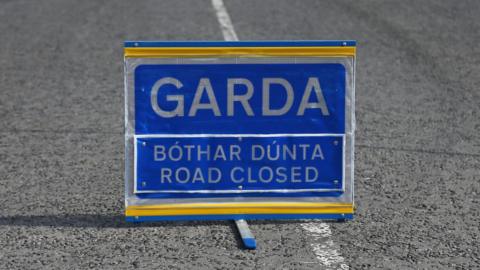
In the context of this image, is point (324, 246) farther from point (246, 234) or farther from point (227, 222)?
point (227, 222)

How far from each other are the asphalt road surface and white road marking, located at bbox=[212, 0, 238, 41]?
0.55 ft

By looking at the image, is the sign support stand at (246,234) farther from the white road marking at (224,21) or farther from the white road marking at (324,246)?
the white road marking at (224,21)

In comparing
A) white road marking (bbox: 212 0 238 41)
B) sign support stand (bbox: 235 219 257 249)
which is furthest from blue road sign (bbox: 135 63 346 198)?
white road marking (bbox: 212 0 238 41)

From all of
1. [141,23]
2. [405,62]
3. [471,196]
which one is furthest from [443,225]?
[141,23]

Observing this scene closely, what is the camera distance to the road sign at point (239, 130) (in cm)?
646

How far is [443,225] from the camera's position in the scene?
21.3ft

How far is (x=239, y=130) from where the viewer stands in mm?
6539

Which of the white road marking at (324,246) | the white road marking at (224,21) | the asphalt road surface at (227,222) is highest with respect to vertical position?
the white road marking at (224,21)

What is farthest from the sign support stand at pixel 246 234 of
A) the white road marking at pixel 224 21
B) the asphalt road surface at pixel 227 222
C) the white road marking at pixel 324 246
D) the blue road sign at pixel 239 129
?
the white road marking at pixel 224 21

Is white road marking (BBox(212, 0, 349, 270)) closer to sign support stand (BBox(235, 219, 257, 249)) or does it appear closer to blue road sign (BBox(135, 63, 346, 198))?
blue road sign (BBox(135, 63, 346, 198))

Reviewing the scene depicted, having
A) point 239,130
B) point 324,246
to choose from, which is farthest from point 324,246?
point 239,130

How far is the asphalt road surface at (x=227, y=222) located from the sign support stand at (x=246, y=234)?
53 millimetres

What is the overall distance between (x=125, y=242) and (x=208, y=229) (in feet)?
1.88

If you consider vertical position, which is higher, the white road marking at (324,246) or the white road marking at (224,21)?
the white road marking at (224,21)
